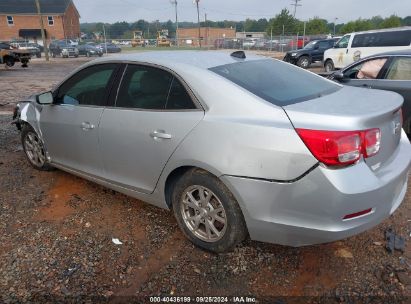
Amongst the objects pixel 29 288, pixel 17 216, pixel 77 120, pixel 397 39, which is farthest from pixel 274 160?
pixel 397 39

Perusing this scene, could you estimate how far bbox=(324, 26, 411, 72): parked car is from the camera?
14.1 m

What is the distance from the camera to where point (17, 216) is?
3738 millimetres

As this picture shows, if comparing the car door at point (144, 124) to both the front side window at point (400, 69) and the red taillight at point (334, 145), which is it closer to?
the red taillight at point (334, 145)

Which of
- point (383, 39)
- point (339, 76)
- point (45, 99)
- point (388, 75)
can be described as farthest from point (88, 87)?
point (383, 39)

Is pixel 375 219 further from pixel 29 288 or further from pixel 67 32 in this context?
pixel 67 32

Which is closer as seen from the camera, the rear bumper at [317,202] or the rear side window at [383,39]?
the rear bumper at [317,202]

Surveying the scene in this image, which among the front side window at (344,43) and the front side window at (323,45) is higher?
the front side window at (344,43)

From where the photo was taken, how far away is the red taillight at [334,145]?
7.39ft

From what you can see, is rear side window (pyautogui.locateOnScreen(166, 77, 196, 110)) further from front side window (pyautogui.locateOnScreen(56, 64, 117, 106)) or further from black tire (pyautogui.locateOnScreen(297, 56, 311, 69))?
black tire (pyautogui.locateOnScreen(297, 56, 311, 69))

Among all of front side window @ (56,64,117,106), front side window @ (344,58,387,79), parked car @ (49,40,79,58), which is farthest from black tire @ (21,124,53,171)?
parked car @ (49,40,79,58)

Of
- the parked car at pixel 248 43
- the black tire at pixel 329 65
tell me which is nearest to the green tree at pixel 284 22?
the parked car at pixel 248 43

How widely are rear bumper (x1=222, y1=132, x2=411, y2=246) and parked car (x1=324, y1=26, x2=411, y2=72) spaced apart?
12.2 m

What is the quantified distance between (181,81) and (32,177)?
9.43 ft

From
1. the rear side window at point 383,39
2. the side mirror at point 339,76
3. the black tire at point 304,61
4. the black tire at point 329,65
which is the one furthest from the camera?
the black tire at point 304,61
